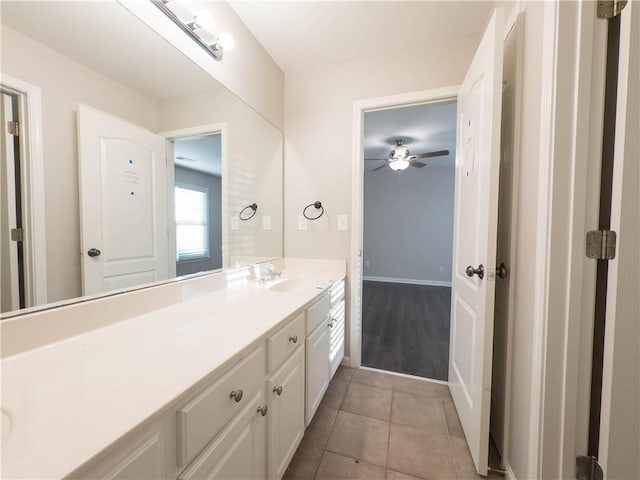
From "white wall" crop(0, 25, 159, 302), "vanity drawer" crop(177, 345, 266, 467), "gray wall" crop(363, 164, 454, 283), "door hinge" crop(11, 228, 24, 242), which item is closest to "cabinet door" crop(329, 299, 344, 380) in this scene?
"vanity drawer" crop(177, 345, 266, 467)

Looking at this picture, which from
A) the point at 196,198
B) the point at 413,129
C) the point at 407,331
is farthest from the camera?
the point at 413,129

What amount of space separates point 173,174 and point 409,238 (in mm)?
4936

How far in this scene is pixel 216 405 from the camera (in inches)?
27.7

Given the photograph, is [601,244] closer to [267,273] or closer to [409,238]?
[267,273]

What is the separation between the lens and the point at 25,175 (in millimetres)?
754

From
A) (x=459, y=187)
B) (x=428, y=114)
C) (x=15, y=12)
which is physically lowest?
(x=459, y=187)

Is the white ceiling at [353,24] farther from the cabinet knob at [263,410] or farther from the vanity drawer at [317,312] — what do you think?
the cabinet knob at [263,410]

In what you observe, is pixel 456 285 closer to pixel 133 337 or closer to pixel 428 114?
pixel 133 337

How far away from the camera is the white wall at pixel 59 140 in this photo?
30.5 inches

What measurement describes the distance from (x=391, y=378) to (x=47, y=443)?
201 cm

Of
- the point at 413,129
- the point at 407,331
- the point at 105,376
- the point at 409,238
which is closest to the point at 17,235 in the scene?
the point at 105,376

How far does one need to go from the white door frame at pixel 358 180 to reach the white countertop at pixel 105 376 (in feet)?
3.21

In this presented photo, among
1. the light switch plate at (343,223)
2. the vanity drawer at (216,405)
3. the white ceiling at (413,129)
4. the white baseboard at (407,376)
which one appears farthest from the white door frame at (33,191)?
the white ceiling at (413,129)

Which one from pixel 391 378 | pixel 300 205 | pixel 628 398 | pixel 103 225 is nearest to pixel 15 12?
pixel 103 225
